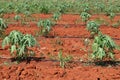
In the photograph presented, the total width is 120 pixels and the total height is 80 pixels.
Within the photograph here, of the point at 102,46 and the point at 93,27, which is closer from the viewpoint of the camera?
the point at 102,46

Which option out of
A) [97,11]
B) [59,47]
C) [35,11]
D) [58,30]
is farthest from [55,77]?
[97,11]


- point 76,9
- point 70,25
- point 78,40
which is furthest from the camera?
point 76,9

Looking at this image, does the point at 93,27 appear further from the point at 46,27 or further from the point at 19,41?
the point at 19,41

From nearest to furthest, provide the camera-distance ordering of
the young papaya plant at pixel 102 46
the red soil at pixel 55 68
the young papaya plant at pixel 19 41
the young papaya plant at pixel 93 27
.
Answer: the red soil at pixel 55 68
the young papaya plant at pixel 102 46
the young papaya plant at pixel 19 41
the young papaya plant at pixel 93 27

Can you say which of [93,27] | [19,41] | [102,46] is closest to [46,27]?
[93,27]

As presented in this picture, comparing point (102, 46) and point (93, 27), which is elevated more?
point (102, 46)

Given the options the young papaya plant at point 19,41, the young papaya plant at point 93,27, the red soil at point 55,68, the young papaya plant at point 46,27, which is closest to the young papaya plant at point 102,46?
the red soil at point 55,68

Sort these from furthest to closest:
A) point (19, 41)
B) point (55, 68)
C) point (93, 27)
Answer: point (93, 27)
point (19, 41)
point (55, 68)

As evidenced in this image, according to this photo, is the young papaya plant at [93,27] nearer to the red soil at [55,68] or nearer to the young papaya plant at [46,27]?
the red soil at [55,68]

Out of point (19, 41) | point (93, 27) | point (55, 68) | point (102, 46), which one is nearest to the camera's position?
point (55, 68)

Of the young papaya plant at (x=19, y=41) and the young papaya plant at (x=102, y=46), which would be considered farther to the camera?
the young papaya plant at (x=19, y=41)

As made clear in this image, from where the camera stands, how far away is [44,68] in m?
8.30

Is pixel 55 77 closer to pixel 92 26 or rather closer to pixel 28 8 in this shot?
pixel 92 26

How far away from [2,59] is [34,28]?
491 centimetres
